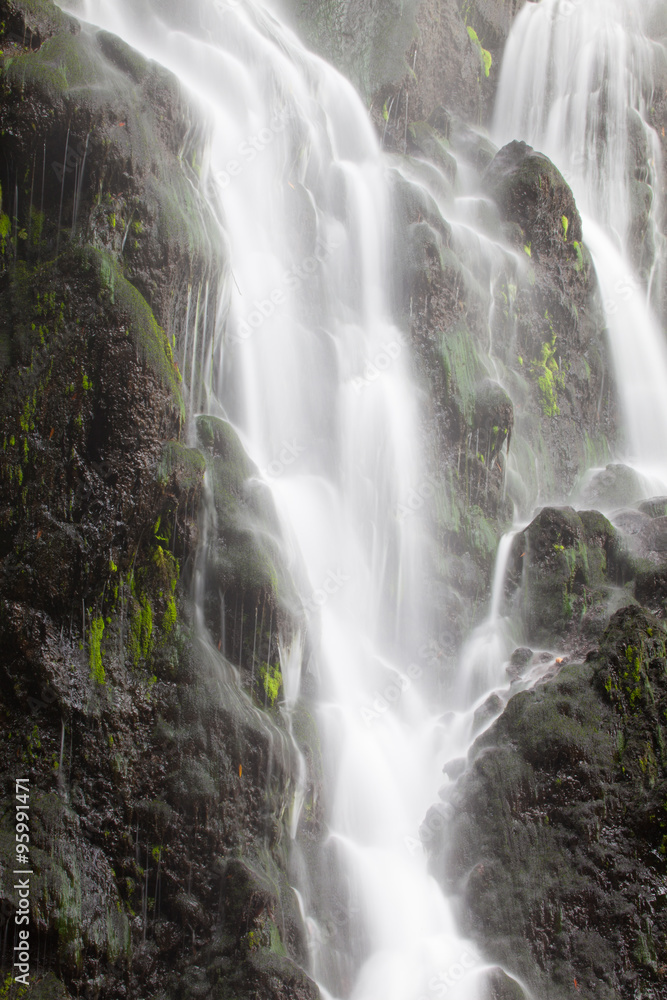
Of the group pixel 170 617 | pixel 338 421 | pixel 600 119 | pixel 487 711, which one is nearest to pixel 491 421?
pixel 338 421

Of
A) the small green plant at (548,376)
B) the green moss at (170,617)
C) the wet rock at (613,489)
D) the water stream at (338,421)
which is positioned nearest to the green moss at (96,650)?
the green moss at (170,617)

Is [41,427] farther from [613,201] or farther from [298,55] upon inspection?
[613,201]

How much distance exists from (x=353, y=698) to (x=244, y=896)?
2887mm

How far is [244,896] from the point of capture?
568 cm

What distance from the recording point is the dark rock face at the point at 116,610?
17.9 feet

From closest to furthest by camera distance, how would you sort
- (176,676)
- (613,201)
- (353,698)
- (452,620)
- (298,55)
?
(176,676), (353,698), (452,620), (298,55), (613,201)

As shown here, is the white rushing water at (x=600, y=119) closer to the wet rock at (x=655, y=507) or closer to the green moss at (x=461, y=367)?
the green moss at (x=461, y=367)

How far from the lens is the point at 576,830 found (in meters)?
6.85

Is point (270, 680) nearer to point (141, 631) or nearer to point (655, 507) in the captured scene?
point (141, 631)

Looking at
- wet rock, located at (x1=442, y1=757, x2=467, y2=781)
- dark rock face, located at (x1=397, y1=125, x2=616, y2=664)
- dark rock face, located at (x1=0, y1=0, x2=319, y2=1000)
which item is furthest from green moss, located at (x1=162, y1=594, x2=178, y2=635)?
dark rock face, located at (x1=397, y1=125, x2=616, y2=664)

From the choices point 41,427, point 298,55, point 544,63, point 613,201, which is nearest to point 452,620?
point 41,427

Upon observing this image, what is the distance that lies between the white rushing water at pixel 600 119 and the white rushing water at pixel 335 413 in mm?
6121

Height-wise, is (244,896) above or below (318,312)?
below

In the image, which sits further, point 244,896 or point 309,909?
point 309,909
